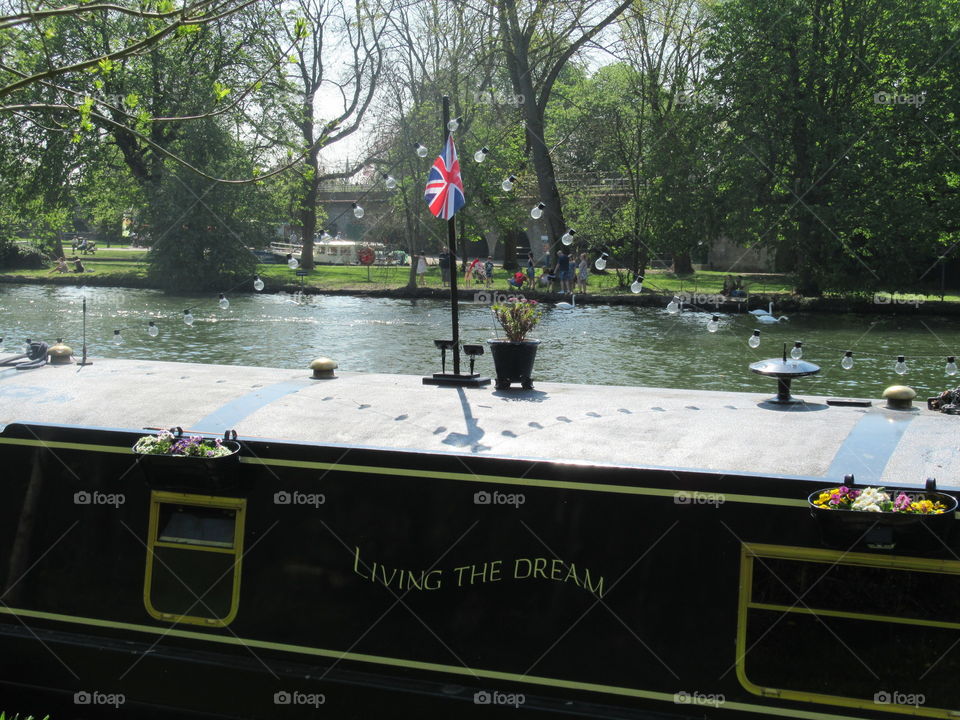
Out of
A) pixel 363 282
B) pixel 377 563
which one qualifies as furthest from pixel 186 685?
pixel 363 282

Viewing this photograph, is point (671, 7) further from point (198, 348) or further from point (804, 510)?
point (804, 510)

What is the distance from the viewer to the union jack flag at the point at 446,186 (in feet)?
27.6

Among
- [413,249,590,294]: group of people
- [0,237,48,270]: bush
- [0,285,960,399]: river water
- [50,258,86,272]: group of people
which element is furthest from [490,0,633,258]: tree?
[0,237,48,270]: bush

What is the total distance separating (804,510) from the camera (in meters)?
4.79

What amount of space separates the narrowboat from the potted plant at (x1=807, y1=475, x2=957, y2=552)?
0.04ft

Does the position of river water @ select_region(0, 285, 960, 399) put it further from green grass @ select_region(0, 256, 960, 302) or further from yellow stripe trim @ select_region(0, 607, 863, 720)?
yellow stripe trim @ select_region(0, 607, 863, 720)

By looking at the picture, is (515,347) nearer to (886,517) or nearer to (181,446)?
(181,446)

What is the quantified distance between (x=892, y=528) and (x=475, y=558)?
6.67 feet

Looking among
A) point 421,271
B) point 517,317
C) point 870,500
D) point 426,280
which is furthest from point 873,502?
point 421,271

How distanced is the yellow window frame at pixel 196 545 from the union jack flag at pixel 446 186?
3245 millimetres

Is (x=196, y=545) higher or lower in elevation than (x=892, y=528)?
lower

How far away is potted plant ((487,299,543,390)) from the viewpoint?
7031mm

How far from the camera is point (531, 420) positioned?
20.2ft

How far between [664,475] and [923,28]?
88.5 ft
